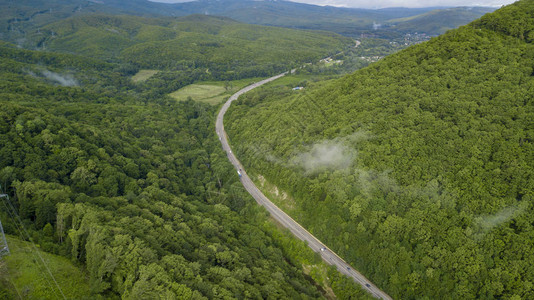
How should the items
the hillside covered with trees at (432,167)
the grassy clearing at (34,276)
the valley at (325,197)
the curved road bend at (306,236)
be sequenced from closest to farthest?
1. the grassy clearing at (34,276)
2. the valley at (325,197)
3. the hillside covered with trees at (432,167)
4. the curved road bend at (306,236)

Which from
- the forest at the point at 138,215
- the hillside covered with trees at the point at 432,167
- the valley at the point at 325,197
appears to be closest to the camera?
the forest at the point at 138,215

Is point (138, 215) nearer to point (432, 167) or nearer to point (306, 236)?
point (306, 236)

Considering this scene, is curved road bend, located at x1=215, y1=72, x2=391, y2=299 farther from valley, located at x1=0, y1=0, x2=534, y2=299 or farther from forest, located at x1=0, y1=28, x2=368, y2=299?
forest, located at x1=0, y1=28, x2=368, y2=299

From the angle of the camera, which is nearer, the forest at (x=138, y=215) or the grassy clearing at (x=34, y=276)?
the grassy clearing at (x=34, y=276)

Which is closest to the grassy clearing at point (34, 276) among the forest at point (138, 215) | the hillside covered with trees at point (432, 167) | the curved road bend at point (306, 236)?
the forest at point (138, 215)

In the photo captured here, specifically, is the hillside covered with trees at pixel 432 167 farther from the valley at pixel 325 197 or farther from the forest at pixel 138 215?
the forest at pixel 138 215

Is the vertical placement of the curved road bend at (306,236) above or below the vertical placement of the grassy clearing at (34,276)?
below

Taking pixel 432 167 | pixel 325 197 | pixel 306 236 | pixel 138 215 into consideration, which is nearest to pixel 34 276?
pixel 138 215
